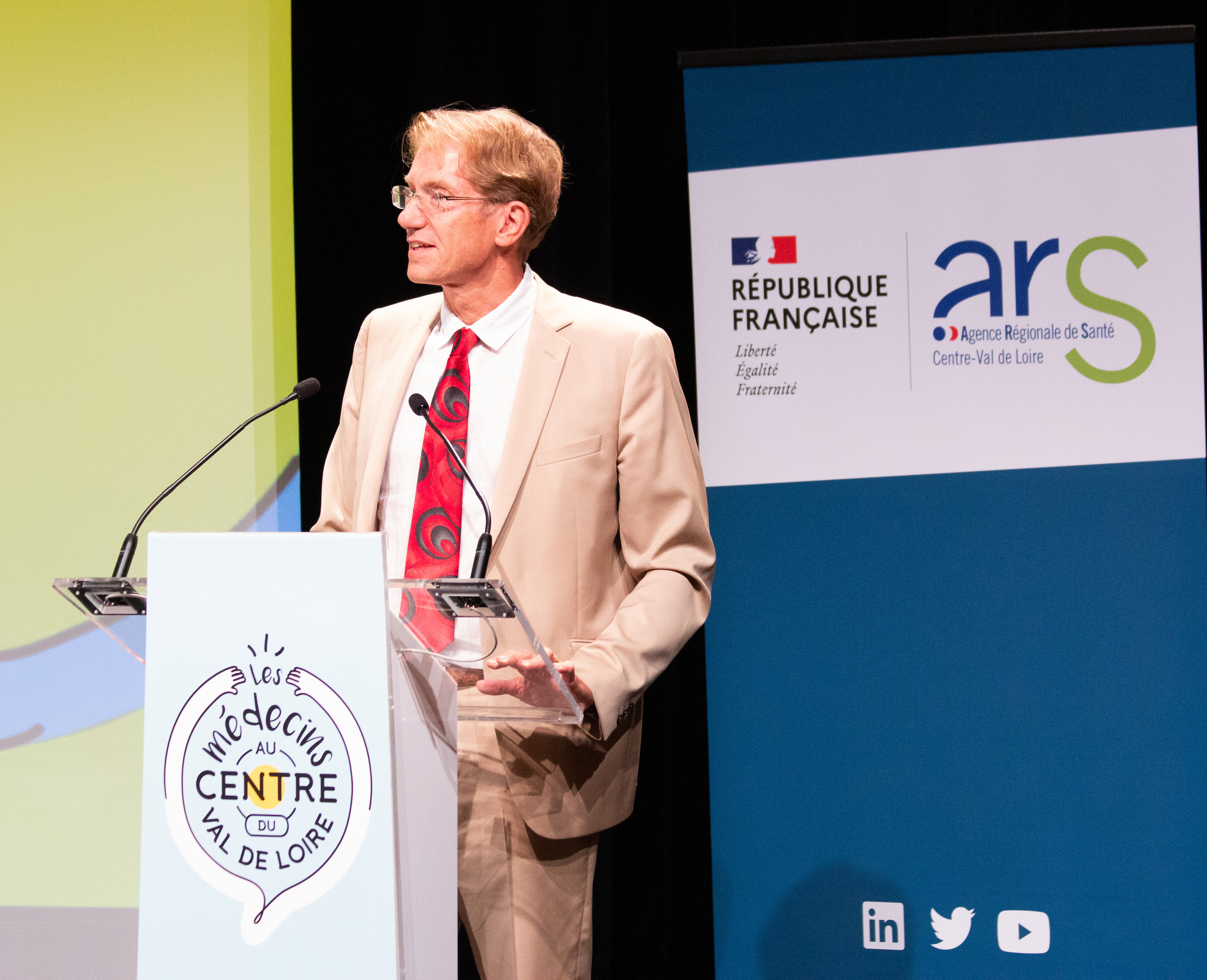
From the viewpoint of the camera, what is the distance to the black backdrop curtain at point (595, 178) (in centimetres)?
331

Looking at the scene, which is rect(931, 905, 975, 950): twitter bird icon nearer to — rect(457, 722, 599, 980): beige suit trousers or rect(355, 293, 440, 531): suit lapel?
rect(457, 722, 599, 980): beige suit trousers

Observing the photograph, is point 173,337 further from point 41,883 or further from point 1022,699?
point 1022,699

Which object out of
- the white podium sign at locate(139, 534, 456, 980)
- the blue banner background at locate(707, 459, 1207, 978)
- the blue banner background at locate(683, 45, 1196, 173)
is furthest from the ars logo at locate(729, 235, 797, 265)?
the white podium sign at locate(139, 534, 456, 980)

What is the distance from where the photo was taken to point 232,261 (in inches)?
131

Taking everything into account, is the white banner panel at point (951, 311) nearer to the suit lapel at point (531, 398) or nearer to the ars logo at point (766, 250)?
the ars logo at point (766, 250)

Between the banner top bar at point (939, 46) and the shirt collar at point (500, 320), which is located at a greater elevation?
the banner top bar at point (939, 46)

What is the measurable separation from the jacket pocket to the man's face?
354 mm

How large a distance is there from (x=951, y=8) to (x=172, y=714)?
2617mm

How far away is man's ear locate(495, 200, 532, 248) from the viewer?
221 cm

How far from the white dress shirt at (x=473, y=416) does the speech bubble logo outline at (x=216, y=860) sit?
1.83ft

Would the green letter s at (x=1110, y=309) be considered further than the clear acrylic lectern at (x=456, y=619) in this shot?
Yes

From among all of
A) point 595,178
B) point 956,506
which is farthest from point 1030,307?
point 595,178

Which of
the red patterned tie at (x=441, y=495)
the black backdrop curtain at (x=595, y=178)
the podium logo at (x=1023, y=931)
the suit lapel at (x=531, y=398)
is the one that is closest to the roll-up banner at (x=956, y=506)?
the podium logo at (x=1023, y=931)

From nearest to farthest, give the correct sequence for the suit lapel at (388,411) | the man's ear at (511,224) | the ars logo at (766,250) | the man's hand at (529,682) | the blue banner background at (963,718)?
the man's hand at (529,682) → the suit lapel at (388,411) → the man's ear at (511,224) → the blue banner background at (963,718) → the ars logo at (766,250)
